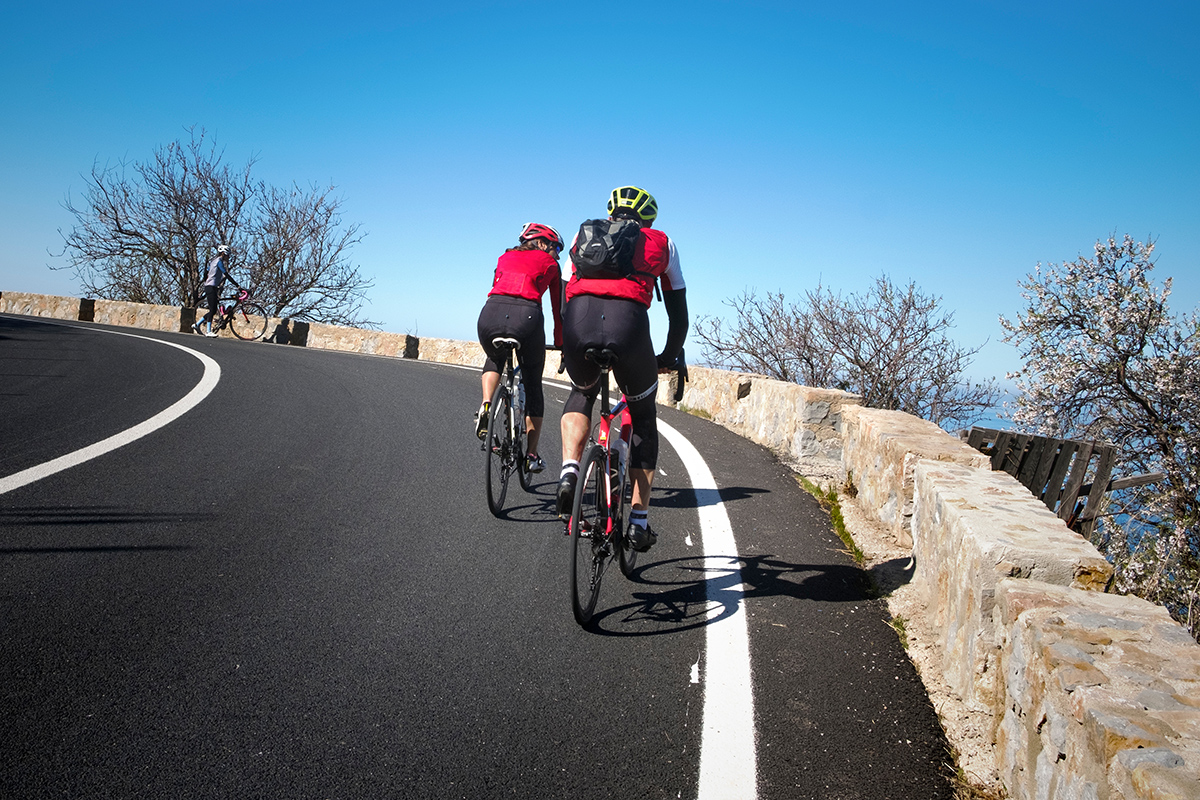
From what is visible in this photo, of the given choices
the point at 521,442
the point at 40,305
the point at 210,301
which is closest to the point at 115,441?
the point at 521,442

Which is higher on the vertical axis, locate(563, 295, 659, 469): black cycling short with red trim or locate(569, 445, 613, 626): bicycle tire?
locate(563, 295, 659, 469): black cycling short with red trim

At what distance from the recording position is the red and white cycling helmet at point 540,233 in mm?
5262

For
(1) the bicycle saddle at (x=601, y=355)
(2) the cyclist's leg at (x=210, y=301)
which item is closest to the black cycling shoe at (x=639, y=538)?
(1) the bicycle saddle at (x=601, y=355)

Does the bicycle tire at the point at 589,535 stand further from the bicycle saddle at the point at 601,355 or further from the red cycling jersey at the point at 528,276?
the red cycling jersey at the point at 528,276

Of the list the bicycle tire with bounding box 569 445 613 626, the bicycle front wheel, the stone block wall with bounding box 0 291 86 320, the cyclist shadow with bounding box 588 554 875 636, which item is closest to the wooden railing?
the cyclist shadow with bounding box 588 554 875 636

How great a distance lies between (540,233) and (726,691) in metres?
3.36

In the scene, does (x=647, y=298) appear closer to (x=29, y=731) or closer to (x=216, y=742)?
(x=216, y=742)

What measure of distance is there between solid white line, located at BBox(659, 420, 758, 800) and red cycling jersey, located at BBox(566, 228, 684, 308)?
5.14 ft

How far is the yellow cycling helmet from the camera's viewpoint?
3814 millimetres

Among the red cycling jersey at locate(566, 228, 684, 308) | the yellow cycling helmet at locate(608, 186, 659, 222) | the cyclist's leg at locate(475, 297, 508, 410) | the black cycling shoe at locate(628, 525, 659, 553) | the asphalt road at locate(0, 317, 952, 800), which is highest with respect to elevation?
the yellow cycling helmet at locate(608, 186, 659, 222)

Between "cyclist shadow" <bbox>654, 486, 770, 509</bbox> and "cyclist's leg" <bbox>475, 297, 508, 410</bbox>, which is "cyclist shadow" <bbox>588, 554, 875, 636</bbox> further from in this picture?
"cyclist's leg" <bbox>475, 297, 508, 410</bbox>

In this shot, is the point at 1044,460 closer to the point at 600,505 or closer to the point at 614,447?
the point at 614,447

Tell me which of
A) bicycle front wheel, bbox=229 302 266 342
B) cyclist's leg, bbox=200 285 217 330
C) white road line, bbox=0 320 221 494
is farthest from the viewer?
bicycle front wheel, bbox=229 302 266 342

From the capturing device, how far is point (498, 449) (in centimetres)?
545
